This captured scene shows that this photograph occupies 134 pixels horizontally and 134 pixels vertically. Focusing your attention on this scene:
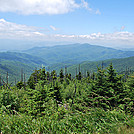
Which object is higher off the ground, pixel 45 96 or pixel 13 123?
pixel 13 123

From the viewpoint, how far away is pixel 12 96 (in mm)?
6492

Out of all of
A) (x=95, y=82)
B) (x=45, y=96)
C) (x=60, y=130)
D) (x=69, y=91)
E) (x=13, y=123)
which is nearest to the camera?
(x=60, y=130)

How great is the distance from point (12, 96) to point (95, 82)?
5.26m

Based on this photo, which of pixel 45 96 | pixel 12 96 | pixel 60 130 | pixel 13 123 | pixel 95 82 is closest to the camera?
pixel 60 130

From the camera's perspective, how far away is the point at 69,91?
13.6 m

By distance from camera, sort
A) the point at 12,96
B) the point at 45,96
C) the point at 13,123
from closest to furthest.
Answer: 1. the point at 13,123
2. the point at 12,96
3. the point at 45,96

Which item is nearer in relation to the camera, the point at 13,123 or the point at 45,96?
the point at 13,123

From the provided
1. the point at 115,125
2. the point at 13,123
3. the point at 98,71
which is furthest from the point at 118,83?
the point at 13,123

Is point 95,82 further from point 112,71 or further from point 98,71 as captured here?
point 112,71

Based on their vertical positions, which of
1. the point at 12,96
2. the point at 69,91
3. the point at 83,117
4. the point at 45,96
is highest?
the point at 83,117

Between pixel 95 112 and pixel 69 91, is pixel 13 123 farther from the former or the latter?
pixel 69 91

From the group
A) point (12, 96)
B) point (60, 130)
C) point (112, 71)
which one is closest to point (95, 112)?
point (60, 130)

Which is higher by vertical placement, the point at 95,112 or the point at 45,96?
the point at 95,112

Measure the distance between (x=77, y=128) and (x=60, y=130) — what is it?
0.50m
